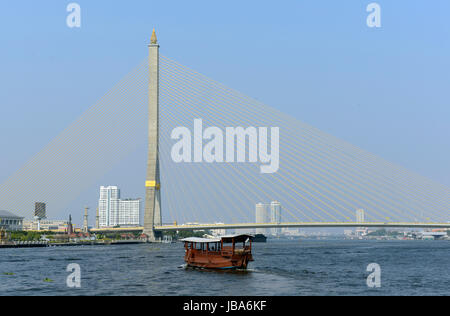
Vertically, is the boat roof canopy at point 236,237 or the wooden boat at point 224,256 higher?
the boat roof canopy at point 236,237

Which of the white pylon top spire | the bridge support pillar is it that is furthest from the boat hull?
the white pylon top spire

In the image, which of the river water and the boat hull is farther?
the boat hull

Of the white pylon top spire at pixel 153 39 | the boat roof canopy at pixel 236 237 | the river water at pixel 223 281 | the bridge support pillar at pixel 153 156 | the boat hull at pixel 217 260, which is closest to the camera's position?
the river water at pixel 223 281

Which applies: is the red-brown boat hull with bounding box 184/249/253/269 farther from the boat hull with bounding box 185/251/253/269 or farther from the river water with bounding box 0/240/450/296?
the river water with bounding box 0/240/450/296

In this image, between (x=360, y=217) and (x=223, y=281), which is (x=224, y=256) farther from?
(x=360, y=217)

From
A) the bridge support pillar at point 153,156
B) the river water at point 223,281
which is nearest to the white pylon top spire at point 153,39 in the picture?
the bridge support pillar at point 153,156

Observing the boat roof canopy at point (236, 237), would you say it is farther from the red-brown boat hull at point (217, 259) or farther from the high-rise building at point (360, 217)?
the high-rise building at point (360, 217)

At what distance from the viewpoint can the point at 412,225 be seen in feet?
412

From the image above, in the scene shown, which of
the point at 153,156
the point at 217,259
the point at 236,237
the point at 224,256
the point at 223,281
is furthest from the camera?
the point at 153,156

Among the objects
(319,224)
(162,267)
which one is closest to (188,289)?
(162,267)

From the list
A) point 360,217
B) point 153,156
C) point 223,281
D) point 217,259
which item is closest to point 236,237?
point 217,259

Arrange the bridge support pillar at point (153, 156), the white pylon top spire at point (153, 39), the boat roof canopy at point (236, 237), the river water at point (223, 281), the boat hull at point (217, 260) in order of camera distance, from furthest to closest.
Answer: the white pylon top spire at point (153, 39), the bridge support pillar at point (153, 156), the boat hull at point (217, 260), the boat roof canopy at point (236, 237), the river water at point (223, 281)
